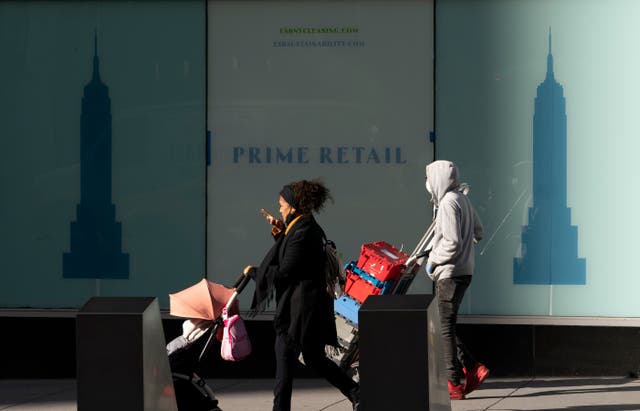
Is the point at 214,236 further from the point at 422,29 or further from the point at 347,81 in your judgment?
the point at 422,29

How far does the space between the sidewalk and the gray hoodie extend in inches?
41.3

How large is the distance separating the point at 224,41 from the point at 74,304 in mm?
2736

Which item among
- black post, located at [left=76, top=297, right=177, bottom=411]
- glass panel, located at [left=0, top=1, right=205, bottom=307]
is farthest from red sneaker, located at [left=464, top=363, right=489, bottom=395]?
black post, located at [left=76, top=297, right=177, bottom=411]

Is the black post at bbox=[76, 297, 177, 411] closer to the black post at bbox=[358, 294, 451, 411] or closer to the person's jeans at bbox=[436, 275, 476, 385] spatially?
the black post at bbox=[358, 294, 451, 411]

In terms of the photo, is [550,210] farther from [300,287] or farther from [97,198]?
[97,198]

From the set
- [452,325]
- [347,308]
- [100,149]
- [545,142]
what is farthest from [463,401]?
[100,149]

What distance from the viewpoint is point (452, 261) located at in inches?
359

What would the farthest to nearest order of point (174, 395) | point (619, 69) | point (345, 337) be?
point (619, 69), point (345, 337), point (174, 395)

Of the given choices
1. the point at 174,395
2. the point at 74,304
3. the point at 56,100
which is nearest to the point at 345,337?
the point at 174,395

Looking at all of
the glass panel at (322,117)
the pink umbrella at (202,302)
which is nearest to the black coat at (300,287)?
the pink umbrella at (202,302)

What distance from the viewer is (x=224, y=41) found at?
35.6ft

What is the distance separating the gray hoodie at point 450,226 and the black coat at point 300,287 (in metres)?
1.47

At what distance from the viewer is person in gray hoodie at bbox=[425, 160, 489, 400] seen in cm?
904

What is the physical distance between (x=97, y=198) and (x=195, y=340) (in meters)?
3.55
